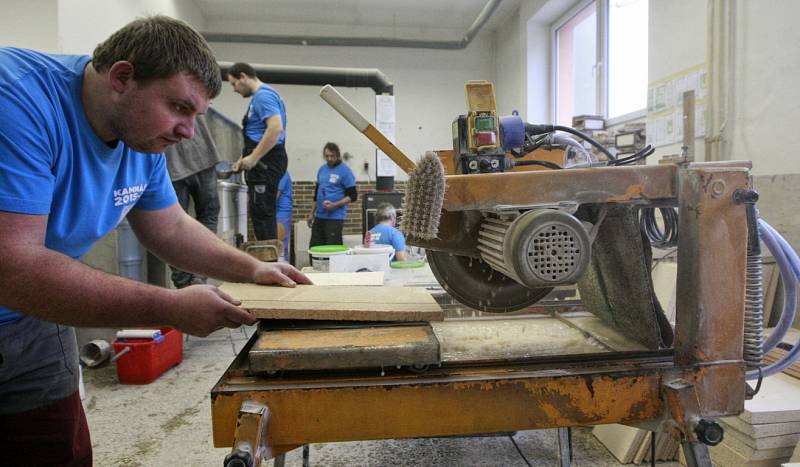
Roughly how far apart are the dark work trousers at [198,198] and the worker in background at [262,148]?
0.70 feet

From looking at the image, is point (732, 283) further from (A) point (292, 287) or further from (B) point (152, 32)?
(B) point (152, 32)

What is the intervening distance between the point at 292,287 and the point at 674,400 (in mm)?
770

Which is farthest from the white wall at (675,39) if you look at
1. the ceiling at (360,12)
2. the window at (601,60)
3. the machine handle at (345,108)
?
the ceiling at (360,12)

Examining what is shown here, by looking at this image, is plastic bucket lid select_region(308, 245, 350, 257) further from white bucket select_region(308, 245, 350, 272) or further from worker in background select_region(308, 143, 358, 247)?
worker in background select_region(308, 143, 358, 247)

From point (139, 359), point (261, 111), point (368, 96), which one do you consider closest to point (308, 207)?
point (368, 96)

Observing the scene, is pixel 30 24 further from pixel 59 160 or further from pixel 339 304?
pixel 339 304

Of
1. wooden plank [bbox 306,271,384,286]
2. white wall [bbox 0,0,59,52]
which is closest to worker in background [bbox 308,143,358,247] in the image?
white wall [bbox 0,0,59,52]

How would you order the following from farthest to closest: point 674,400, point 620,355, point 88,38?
point 88,38, point 620,355, point 674,400

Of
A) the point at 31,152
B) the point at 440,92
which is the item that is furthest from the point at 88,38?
the point at 440,92

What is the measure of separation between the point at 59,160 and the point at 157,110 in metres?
0.20

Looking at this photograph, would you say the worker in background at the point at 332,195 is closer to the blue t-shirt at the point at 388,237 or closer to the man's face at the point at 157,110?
the blue t-shirt at the point at 388,237

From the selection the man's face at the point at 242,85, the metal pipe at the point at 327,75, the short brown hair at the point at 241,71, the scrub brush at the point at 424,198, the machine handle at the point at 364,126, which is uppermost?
the metal pipe at the point at 327,75

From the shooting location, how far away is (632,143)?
3303 mm

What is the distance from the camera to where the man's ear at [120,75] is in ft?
2.88
